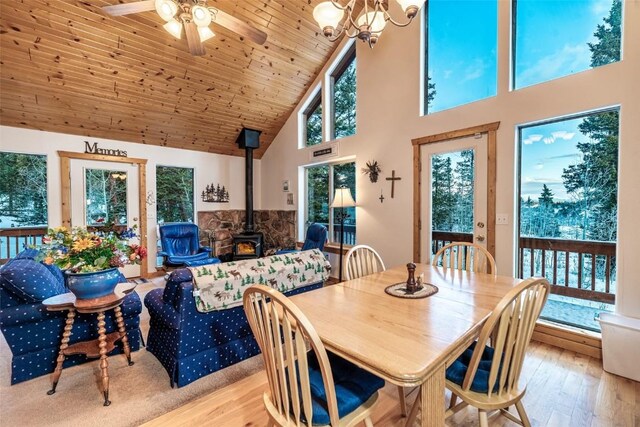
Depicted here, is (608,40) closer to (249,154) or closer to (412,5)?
(412,5)

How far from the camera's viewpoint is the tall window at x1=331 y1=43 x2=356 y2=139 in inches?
187

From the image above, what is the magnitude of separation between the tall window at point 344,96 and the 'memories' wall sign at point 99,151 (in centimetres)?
356

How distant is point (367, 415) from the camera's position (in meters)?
1.23

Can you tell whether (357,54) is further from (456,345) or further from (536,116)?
(456,345)

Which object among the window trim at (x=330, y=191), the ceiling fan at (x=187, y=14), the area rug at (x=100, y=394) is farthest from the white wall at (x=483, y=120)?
the area rug at (x=100, y=394)

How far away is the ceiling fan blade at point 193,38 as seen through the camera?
2414mm

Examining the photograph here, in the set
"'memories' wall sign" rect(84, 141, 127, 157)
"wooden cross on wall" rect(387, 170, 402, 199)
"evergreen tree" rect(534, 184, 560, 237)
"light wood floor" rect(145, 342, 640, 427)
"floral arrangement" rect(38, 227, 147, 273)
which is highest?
"'memories' wall sign" rect(84, 141, 127, 157)

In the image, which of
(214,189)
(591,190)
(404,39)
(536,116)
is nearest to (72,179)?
(214,189)

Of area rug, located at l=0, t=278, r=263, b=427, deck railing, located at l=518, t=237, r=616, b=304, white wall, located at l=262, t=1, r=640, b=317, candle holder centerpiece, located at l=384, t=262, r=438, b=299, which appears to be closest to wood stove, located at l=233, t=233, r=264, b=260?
white wall, located at l=262, t=1, r=640, b=317

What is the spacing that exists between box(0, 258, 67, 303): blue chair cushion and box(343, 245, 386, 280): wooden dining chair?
224 cm

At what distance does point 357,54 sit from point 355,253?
11.3 feet

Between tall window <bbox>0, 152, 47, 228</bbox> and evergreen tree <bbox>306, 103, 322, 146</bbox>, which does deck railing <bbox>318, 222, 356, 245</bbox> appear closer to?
evergreen tree <bbox>306, 103, 322, 146</bbox>

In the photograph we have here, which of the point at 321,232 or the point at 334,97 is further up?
the point at 334,97

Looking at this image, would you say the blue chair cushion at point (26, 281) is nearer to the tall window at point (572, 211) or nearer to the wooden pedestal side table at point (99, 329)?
the wooden pedestal side table at point (99, 329)
